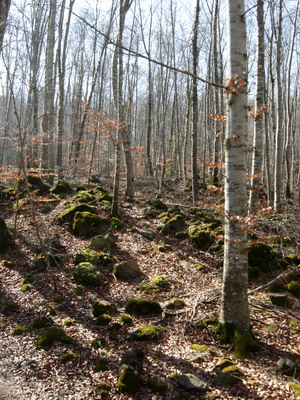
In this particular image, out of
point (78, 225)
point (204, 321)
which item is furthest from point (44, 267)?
point (204, 321)

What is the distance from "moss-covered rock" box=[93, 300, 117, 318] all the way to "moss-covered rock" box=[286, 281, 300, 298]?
3738 millimetres

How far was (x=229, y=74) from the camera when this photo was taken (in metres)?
4.17

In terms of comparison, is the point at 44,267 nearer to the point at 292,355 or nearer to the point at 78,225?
the point at 78,225

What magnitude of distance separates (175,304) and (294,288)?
2.58 metres

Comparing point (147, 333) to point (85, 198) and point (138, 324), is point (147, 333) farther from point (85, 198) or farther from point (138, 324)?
point (85, 198)

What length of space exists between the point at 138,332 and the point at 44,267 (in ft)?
11.4

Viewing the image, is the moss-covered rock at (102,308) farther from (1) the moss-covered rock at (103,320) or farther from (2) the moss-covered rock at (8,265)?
(2) the moss-covered rock at (8,265)

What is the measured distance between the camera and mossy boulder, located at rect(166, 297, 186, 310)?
5789mm

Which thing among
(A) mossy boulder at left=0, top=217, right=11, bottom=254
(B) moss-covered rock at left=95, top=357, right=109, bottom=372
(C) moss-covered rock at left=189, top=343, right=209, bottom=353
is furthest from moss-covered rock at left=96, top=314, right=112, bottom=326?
(A) mossy boulder at left=0, top=217, right=11, bottom=254

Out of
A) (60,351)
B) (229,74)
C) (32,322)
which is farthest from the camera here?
(32,322)

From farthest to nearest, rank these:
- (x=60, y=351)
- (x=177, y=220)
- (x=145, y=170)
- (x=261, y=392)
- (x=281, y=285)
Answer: (x=145, y=170) → (x=177, y=220) → (x=281, y=285) → (x=60, y=351) → (x=261, y=392)

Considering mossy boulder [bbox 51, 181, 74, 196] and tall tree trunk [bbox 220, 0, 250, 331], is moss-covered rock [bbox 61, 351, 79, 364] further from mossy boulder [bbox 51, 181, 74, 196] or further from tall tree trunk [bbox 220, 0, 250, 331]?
mossy boulder [bbox 51, 181, 74, 196]

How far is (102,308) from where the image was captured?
18.6 feet

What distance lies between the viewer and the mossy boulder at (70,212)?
9.54 m
